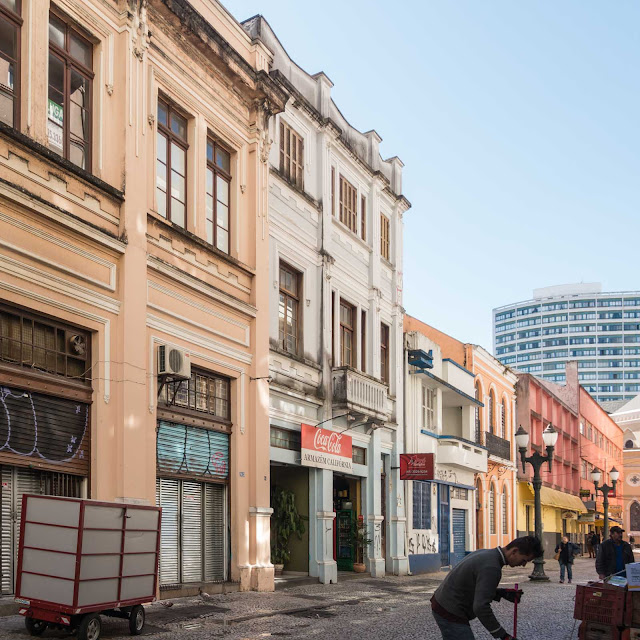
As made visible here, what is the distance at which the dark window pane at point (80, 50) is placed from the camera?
14992 millimetres

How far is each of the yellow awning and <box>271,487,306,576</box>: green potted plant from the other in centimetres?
2553

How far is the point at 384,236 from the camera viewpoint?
28.9 m

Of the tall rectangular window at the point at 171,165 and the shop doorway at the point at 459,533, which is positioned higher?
the tall rectangular window at the point at 171,165

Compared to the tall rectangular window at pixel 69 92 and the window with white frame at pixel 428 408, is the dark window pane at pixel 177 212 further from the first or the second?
the window with white frame at pixel 428 408

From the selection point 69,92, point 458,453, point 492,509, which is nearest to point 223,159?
point 69,92

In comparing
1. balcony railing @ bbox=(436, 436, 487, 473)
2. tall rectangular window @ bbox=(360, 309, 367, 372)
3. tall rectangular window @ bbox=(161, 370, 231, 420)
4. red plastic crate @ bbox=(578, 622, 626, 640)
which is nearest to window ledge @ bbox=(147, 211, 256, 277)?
tall rectangular window @ bbox=(161, 370, 231, 420)

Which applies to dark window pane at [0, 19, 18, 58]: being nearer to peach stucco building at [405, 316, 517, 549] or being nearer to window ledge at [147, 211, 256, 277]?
window ledge at [147, 211, 256, 277]

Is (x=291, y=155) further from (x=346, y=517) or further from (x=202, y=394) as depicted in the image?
(x=346, y=517)

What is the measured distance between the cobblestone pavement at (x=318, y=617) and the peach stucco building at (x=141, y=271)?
4.50 feet

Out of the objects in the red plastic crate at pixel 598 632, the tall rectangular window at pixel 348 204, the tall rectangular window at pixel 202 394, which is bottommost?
the red plastic crate at pixel 598 632

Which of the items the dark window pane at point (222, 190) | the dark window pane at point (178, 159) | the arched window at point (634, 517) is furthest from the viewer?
the arched window at point (634, 517)

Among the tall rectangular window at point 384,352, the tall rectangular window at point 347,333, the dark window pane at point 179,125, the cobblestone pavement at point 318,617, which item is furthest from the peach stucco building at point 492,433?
the dark window pane at point 179,125

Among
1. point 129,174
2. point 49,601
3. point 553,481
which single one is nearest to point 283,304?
point 129,174

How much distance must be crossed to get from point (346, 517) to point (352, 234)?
7521mm
